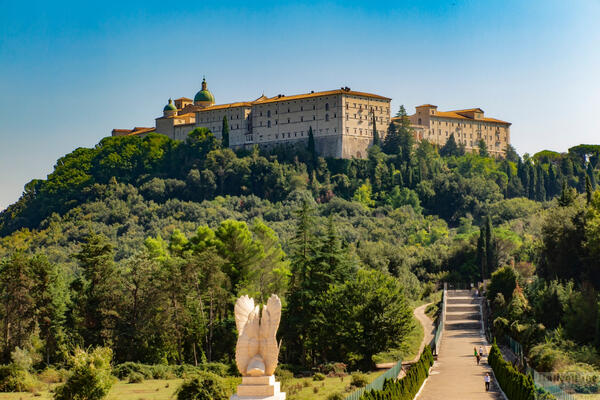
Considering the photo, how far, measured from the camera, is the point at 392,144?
117 meters

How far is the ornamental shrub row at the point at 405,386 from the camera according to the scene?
81.4 ft

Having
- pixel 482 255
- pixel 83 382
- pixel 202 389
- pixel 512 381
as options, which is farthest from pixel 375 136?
pixel 512 381

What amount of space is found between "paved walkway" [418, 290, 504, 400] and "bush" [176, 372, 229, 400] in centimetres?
774

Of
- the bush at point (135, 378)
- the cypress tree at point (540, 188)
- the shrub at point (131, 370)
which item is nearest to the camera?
the bush at point (135, 378)

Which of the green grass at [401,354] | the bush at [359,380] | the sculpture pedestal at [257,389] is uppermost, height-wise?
the sculpture pedestal at [257,389]

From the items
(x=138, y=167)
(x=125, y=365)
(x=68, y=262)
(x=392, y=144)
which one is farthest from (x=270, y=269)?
(x=138, y=167)

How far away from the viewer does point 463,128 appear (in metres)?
130

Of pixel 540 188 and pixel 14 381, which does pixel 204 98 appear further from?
pixel 14 381

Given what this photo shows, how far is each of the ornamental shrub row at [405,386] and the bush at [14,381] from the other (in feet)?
58.7

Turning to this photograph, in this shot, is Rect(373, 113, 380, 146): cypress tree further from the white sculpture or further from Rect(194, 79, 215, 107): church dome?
the white sculpture

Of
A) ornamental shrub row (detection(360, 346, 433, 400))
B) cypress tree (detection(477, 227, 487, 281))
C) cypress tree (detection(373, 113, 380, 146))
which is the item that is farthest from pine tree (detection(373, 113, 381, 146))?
ornamental shrub row (detection(360, 346, 433, 400))

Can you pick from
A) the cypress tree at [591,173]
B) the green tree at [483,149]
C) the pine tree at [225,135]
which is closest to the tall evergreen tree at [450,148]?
the green tree at [483,149]

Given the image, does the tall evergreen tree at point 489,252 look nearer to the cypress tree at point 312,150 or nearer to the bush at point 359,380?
the bush at point 359,380

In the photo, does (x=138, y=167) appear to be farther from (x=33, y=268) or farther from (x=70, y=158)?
(x=33, y=268)
